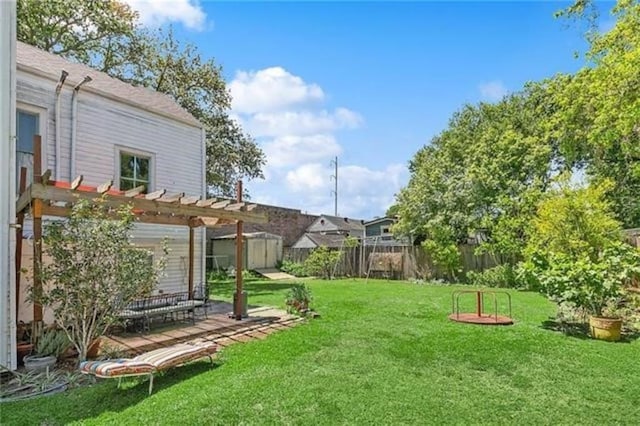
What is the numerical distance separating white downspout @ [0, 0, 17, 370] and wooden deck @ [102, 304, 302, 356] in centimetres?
136

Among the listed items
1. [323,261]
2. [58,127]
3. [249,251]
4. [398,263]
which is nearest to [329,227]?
[249,251]

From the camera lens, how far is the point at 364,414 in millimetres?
3990

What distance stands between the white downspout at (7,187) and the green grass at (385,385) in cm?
131

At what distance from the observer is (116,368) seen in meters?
4.50

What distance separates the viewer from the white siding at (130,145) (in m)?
8.43

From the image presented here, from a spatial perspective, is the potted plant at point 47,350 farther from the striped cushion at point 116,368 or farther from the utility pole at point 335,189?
the utility pole at point 335,189

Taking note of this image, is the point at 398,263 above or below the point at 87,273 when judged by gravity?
below

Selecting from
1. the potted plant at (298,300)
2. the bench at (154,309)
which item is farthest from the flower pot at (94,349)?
the potted plant at (298,300)

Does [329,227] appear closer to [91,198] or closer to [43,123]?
[43,123]

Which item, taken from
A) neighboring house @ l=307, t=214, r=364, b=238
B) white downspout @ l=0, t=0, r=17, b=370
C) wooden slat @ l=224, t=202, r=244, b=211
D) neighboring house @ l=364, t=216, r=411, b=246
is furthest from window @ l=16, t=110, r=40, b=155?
neighboring house @ l=307, t=214, r=364, b=238

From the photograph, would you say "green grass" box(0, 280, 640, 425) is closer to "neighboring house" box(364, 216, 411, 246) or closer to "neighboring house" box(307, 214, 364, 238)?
"neighboring house" box(364, 216, 411, 246)

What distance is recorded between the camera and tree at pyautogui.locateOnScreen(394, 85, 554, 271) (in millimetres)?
15758

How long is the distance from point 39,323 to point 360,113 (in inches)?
538

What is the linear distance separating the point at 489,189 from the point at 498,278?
12.4ft
